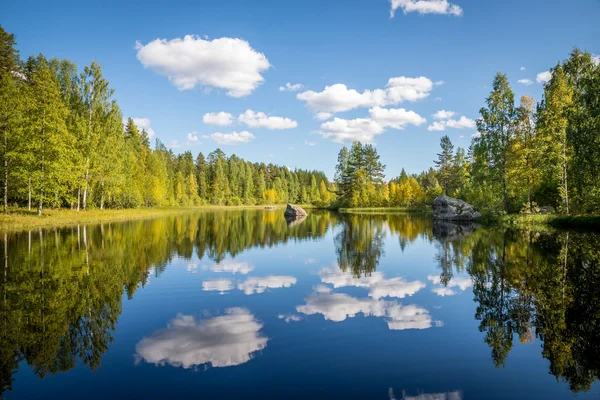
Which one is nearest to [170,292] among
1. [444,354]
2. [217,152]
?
[444,354]

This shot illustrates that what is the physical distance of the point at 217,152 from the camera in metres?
126

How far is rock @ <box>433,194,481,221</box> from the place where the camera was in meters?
45.5

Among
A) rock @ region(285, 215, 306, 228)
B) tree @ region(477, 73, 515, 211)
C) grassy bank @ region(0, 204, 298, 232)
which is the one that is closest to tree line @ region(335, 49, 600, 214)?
tree @ region(477, 73, 515, 211)

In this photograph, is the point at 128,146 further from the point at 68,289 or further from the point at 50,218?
the point at 68,289

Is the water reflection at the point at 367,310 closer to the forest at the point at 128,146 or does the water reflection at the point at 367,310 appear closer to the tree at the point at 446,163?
the forest at the point at 128,146

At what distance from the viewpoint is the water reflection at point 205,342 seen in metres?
6.80

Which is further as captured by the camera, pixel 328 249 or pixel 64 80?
pixel 64 80

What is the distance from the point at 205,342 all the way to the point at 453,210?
4617 centimetres

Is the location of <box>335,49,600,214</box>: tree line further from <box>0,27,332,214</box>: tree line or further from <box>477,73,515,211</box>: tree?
<box>0,27,332,214</box>: tree line

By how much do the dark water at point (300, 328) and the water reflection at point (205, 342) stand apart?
45mm

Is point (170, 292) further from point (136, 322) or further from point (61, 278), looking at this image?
point (61, 278)

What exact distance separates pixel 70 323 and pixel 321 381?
6.26 metres

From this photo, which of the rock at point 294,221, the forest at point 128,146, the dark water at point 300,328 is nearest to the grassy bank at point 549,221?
the forest at point 128,146

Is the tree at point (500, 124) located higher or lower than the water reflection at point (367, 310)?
higher
